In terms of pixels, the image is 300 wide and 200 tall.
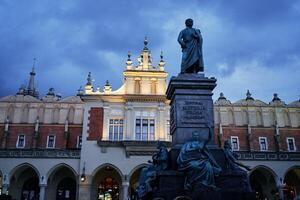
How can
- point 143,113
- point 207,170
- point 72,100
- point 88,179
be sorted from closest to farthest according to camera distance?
point 207,170 → point 88,179 → point 143,113 → point 72,100

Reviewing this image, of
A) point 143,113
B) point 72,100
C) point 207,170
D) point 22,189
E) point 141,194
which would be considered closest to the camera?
point 207,170

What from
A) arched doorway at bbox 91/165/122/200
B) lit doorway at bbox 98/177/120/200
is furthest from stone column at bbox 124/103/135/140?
lit doorway at bbox 98/177/120/200

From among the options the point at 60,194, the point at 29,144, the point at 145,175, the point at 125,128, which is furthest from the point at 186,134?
the point at 29,144

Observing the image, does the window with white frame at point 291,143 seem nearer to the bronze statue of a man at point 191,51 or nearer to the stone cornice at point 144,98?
the stone cornice at point 144,98

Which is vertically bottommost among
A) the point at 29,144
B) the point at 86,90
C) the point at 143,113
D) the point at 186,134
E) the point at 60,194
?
the point at 60,194

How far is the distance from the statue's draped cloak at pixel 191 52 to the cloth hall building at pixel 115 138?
1530 centimetres

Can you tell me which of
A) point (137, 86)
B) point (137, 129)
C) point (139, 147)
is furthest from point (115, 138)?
point (137, 86)

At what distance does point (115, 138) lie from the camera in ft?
82.0

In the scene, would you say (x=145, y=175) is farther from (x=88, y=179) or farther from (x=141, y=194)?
(x=88, y=179)

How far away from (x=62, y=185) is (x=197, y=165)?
75.8 feet

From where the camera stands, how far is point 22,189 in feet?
88.9

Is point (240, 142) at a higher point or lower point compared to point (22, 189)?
higher

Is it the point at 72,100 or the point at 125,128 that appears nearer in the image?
the point at 125,128

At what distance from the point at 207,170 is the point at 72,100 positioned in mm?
26890
